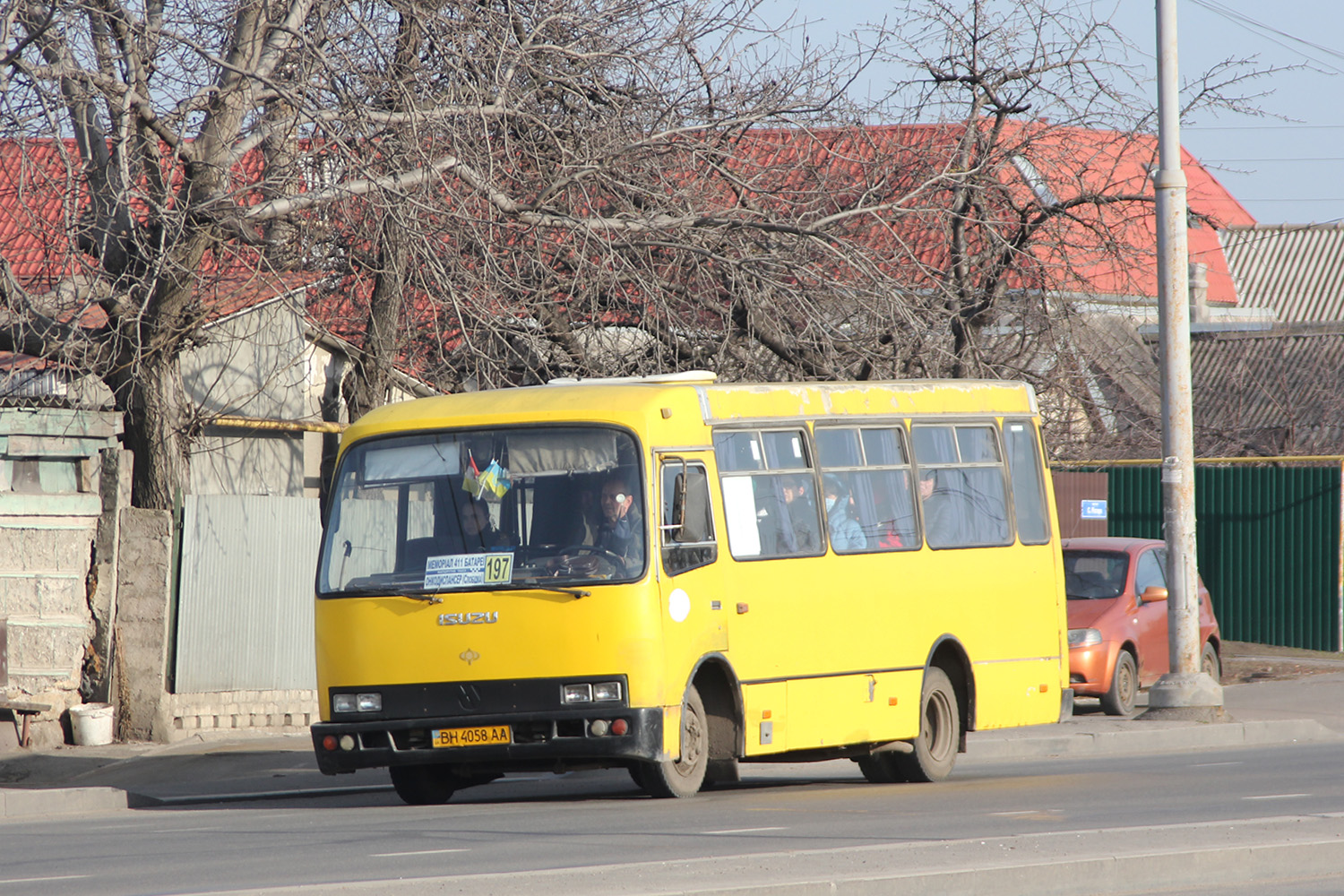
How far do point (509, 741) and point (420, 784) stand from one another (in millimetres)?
1529

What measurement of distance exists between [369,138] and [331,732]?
4618 millimetres

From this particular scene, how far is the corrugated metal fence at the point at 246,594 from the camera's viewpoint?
52.0 ft

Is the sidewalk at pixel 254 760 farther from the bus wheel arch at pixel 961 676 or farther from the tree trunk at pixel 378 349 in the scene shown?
the tree trunk at pixel 378 349

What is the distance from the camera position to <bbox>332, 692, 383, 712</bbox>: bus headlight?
36.6 feet

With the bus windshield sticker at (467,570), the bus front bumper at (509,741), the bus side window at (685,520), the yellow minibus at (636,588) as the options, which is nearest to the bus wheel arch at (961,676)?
the yellow minibus at (636,588)

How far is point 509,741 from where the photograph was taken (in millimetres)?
10844

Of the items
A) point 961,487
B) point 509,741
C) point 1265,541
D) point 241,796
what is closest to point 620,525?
point 509,741

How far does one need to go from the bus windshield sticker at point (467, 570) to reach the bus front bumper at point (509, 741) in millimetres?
807

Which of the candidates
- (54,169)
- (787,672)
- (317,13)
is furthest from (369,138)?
(787,672)

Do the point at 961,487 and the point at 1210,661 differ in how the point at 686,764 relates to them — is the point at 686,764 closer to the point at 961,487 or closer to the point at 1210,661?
the point at 961,487

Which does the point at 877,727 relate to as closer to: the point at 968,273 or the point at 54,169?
the point at 54,169

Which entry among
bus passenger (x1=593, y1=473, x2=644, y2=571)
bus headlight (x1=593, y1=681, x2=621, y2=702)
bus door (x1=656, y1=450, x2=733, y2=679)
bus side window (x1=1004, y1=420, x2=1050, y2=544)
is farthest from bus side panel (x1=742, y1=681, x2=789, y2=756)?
bus side window (x1=1004, y1=420, x2=1050, y2=544)

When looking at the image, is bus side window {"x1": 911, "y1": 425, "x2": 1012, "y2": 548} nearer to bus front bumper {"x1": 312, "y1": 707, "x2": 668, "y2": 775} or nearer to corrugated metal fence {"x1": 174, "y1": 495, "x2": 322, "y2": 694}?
bus front bumper {"x1": 312, "y1": 707, "x2": 668, "y2": 775}

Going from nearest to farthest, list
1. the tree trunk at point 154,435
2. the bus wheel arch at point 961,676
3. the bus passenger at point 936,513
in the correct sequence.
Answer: the bus passenger at point 936,513, the bus wheel arch at point 961,676, the tree trunk at point 154,435
